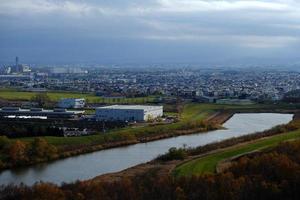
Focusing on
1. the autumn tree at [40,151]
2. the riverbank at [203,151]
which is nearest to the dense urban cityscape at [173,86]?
the riverbank at [203,151]

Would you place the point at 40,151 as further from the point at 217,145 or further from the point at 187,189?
the point at 187,189

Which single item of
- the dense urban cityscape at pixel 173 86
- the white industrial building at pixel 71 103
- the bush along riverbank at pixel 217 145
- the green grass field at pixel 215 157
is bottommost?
the dense urban cityscape at pixel 173 86

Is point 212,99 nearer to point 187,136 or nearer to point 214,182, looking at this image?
point 187,136

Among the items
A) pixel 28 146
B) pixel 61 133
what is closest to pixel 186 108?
pixel 61 133

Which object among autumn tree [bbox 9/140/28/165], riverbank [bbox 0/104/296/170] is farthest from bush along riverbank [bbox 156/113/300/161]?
autumn tree [bbox 9/140/28/165]

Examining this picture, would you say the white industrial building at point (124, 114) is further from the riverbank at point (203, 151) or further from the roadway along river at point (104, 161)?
the riverbank at point (203, 151)

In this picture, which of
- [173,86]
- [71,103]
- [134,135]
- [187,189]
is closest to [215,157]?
[187,189]
